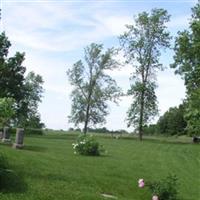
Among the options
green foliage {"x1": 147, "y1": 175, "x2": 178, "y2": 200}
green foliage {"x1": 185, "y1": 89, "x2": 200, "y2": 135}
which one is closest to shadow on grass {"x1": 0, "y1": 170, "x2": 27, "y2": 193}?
green foliage {"x1": 147, "y1": 175, "x2": 178, "y2": 200}

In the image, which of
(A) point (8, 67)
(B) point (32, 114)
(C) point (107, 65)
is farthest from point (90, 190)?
(B) point (32, 114)

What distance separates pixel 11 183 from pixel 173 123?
9316cm

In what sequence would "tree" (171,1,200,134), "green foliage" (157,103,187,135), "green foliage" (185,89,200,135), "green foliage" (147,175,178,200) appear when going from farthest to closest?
"green foliage" (157,103,187,135) < "tree" (171,1,200,134) < "green foliage" (185,89,200,135) < "green foliage" (147,175,178,200)

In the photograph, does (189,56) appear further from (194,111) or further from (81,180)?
(81,180)

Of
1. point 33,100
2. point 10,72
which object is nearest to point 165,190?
point 10,72

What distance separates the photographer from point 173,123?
107 metres

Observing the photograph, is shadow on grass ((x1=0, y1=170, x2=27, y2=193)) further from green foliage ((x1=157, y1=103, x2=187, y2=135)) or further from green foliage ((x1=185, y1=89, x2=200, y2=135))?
green foliage ((x1=157, y1=103, x2=187, y2=135))

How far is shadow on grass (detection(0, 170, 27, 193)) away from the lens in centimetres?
1495

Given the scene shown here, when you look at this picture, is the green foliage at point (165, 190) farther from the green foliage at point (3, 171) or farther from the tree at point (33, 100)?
the tree at point (33, 100)

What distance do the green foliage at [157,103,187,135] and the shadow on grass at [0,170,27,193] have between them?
8474 centimetres

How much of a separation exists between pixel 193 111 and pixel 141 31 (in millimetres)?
27738

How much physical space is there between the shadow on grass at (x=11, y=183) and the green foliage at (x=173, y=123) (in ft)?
278

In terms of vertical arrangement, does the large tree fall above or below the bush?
above

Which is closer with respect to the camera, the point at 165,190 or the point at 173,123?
the point at 165,190
